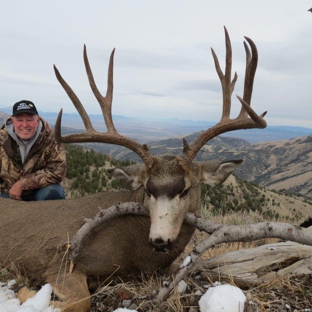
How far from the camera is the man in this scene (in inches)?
227

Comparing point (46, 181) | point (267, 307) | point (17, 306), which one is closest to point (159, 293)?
point (267, 307)

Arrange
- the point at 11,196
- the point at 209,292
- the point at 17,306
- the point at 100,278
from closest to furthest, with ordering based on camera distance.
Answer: the point at 209,292, the point at 17,306, the point at 100,278, the point at 11,196

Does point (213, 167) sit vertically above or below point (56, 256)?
above

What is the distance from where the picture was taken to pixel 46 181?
5852mm

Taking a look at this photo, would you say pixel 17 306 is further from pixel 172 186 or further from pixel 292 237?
pixel 292 237

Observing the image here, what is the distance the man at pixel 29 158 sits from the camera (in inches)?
227

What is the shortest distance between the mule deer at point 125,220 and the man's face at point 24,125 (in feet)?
4.90

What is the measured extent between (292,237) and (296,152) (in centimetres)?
11323

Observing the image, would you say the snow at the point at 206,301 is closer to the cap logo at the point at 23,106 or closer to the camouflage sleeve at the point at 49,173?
the camouflage sleeve at the point at 49,173

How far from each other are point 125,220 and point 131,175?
55 cm

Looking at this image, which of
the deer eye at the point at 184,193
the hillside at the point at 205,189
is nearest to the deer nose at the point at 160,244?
the deer eye at the point at 184,193

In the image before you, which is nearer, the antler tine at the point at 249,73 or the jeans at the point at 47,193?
the antler tine at the point at 249,73

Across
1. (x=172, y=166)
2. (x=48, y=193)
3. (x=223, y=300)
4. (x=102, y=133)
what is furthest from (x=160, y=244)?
(x=48, y=193)

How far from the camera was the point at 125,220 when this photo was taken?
13.7 ft
